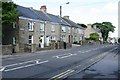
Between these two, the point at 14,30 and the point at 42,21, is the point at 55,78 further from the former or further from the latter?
the point at 42,21

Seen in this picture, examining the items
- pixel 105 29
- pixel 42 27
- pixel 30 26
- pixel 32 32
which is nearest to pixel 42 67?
pixel 30 26

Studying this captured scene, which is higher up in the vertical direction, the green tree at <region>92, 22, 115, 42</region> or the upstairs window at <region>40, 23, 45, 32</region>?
the green tree at <region>92, 22, 115, 42</region>

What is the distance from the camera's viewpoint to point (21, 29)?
47406 mm

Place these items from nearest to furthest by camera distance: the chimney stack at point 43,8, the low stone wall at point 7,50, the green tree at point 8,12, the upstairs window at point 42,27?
the low stone wall at point 7,50 → the green tree at point 8,12 → the upstairs window at point 42,27 → the chimney stack at point 43,8

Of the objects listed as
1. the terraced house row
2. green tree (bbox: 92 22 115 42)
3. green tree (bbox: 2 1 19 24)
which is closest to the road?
green tree (bbox: 2 1 19 24)

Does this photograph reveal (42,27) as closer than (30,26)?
No

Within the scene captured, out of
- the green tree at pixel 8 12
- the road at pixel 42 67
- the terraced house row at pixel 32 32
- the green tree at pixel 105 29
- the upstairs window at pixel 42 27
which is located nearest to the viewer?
the road at pixel 42 67

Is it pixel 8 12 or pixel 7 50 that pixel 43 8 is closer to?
pixel 8 12

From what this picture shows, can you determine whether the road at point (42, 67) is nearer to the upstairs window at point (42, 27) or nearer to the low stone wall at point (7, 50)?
the low stone wall at point (7, 50)

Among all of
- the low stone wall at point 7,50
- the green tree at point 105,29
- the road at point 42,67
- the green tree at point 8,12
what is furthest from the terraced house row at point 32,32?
the green tree at point 105,29

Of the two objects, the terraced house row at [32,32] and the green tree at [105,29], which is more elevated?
the green tree at [105,29]

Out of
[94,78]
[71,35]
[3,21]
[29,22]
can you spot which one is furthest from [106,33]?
[94,78]

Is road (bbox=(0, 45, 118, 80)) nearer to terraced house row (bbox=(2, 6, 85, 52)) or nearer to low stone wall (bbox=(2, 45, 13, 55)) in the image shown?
low stone wall (bbox=(2, 45, 13, 55))

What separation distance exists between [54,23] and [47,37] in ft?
18.0
